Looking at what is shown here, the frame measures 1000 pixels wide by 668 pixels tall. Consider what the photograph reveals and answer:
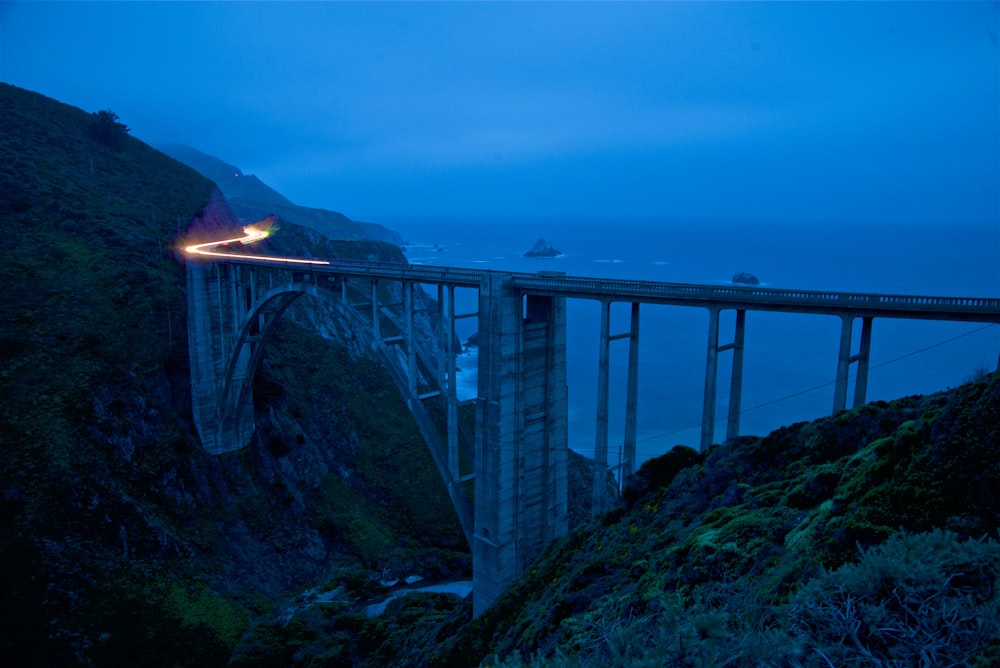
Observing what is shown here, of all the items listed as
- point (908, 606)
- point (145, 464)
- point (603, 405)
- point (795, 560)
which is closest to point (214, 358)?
point (145, 464)

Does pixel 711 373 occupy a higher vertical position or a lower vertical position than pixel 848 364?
lower

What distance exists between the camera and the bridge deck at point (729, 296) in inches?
511

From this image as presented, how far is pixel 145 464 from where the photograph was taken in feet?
97.6

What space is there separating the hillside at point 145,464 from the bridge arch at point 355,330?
3.01 m

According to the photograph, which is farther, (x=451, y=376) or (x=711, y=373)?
(x=451, y=376)

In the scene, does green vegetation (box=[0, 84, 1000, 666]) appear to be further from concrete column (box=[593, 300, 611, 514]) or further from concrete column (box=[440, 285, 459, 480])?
concrete column (box=[440, 285, 459, 480])

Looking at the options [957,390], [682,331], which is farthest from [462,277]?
[682,331]

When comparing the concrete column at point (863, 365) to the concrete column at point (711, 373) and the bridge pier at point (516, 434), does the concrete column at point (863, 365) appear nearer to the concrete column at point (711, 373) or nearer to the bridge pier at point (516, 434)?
the concrete column at point (711, 373)

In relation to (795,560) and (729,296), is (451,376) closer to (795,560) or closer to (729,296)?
(729,296)

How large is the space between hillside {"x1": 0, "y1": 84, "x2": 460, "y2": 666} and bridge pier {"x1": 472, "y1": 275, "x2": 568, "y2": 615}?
10427mm

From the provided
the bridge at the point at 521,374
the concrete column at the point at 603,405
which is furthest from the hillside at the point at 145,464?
the concrete column at the point at 603,405

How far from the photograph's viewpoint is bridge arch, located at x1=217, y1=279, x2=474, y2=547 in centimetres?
2339

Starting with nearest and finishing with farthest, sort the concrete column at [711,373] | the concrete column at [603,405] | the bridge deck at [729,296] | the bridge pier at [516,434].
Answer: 1. the bridge deck at [729,296]
2. the concrete column at [711,373]
3. the concrete column at [603,405]
4. the bridge pier at [516,434]

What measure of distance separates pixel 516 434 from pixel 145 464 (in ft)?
67.9
